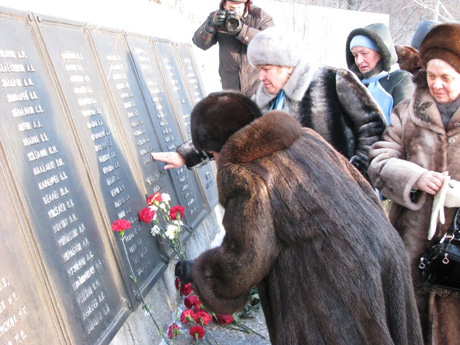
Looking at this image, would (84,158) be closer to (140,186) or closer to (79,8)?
(140,186)

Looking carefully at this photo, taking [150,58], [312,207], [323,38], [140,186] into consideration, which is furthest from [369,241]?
[323,38]

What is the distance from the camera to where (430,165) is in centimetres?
318

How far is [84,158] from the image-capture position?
2.96m

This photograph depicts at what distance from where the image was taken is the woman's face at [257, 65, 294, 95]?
332cm

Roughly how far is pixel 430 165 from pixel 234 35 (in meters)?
2.43

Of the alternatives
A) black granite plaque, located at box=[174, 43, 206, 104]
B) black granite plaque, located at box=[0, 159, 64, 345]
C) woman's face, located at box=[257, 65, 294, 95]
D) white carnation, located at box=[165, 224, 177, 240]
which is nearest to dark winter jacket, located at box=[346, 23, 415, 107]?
woman's face, located at box=[257, 65, 294, 95]

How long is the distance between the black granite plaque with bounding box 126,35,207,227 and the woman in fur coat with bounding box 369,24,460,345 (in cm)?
154

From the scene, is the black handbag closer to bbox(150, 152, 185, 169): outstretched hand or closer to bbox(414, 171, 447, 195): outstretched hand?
bbox(414, 171, 447, 195): outstretched hand

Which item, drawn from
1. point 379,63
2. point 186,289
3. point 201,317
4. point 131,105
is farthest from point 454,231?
point 131,105

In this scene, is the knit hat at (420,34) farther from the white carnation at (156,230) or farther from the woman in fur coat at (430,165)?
the white carnation at (156,230)

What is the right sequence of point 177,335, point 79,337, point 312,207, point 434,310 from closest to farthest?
point 312,207
point 79,337
point 434,310
point 177,335

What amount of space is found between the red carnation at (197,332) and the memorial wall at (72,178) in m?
0.38

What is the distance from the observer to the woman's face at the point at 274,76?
3.32 m

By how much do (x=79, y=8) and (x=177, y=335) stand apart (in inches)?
86.4
